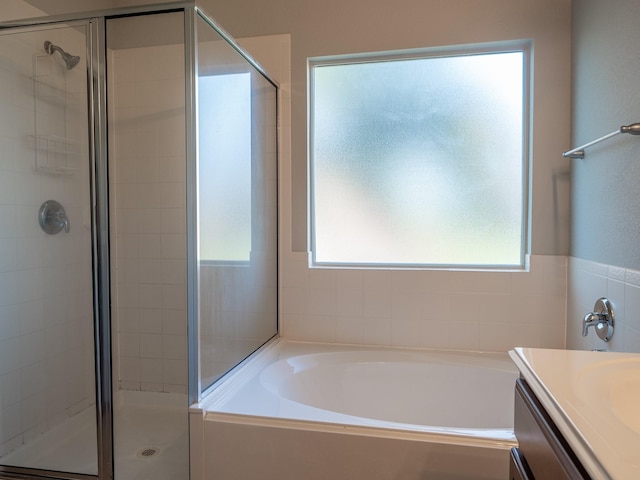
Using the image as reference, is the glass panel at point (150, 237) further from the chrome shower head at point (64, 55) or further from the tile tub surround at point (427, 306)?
the tile tub surround at point (427, 306)

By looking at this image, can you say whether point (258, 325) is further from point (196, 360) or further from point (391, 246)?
point (391, 246)

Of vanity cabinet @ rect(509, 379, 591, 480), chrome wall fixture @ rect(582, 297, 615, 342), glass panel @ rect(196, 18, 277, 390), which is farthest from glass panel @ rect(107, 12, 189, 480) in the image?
chrome wall fixture @ rect(582, 297, 615, 342)

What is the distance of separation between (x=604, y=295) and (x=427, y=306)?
859 mm

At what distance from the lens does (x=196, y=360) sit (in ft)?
5.66

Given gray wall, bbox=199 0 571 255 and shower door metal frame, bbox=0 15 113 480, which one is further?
gray wall, bbox=199 0 571 255

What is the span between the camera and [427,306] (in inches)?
94.8

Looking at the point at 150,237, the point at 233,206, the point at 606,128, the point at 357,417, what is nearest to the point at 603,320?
the point at 606,128

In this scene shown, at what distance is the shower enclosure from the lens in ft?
5.97

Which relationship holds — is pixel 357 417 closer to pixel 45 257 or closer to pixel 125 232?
pixel 125 232

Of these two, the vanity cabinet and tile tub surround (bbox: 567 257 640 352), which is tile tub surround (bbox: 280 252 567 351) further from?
the vanity cabinet

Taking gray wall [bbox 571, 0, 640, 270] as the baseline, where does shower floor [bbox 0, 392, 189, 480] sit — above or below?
below

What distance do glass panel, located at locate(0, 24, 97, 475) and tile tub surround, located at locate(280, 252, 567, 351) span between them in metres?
1.07

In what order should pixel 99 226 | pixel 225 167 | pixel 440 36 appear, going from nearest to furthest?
1. pixel 99 226
2. pixel 225 167
3. pixel 440 36

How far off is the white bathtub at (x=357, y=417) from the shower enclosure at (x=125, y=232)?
0.61 ft
